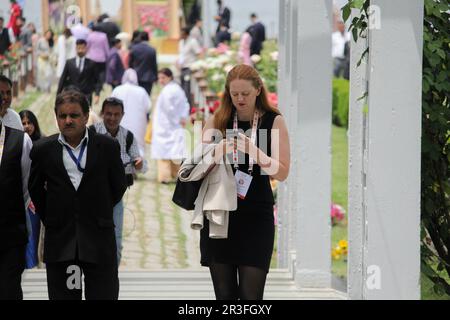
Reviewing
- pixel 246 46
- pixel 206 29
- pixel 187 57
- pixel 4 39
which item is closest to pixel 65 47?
pixel 4 39

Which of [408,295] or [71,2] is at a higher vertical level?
[71,2]

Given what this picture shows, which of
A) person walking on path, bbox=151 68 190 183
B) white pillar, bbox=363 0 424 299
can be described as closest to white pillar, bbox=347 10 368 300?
white pillar, bbox=363 0 424 299

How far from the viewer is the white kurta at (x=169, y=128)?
1902 cm

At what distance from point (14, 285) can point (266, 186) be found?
1.33 m

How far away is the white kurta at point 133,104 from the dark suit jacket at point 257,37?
9.11 meters

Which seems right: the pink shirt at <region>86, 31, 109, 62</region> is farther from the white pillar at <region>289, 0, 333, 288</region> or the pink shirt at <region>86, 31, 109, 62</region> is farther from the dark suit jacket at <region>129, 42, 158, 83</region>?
the white pillar at <region>289, 0, 333, 288</region>

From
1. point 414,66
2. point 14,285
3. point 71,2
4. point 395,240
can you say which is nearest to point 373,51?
point 414,66

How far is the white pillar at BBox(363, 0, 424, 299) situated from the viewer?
19.8ft

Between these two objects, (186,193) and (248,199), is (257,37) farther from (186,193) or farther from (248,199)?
(248,199)

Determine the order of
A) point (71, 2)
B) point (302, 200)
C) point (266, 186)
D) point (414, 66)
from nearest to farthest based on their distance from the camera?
point (414, 66), point (266, 186), point (302, 200), point (71, 2)

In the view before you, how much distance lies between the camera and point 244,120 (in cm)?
678

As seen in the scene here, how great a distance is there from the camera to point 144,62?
889 inches

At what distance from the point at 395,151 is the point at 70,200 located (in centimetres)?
164
